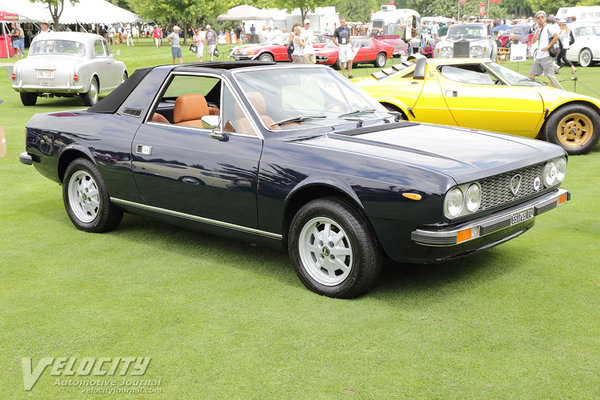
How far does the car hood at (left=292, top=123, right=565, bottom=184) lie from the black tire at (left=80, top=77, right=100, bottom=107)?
513 inches

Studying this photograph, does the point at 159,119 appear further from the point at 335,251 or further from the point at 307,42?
the point at 307,42

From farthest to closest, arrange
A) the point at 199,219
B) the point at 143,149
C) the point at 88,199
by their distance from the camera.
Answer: the point at 88,199 < the point at 143,149 < the point at 199,219

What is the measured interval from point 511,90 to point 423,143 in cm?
549

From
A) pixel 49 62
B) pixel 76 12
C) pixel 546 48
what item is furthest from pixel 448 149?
pixel 76 12

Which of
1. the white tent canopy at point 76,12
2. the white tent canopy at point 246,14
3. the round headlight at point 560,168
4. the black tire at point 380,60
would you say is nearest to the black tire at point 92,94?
the round headlight at point 560,168

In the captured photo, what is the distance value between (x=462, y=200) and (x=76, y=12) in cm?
4814

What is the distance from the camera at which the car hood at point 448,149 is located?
4387 mm

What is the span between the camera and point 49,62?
16.5m

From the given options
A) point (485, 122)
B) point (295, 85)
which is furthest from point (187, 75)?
point (485, 122)

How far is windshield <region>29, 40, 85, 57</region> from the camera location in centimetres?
1697

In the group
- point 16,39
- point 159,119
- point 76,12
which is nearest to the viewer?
point 159,119

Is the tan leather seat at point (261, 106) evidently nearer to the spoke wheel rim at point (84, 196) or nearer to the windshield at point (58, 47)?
the spoke wheel rim at point (84, 196)

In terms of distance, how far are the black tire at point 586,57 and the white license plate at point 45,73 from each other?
2116 centimetres

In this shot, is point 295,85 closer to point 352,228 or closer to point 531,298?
point 352,228
